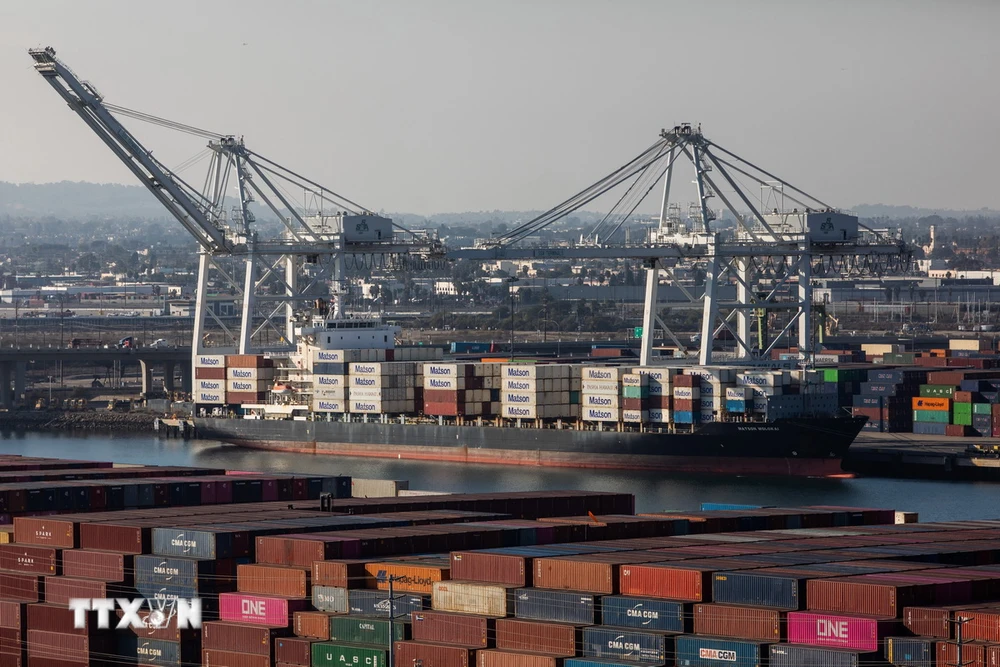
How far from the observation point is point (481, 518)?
93.8 ft

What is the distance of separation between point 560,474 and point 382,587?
30.5 m

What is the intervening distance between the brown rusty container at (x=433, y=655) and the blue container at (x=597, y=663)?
1.27 meters

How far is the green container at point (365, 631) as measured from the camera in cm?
2214

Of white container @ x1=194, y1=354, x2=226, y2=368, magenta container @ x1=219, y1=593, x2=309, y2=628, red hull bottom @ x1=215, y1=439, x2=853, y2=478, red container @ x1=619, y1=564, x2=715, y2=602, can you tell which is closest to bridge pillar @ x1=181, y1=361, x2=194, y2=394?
white container @ x1=194, y1=354, x2=226, y2=368

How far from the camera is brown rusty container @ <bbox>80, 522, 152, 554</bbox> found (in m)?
25.9

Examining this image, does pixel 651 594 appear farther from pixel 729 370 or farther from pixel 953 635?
pixel 729 370

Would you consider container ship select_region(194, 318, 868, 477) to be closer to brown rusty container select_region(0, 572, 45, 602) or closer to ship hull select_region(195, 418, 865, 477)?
ship hull select_region(195, 418, 865, 477)

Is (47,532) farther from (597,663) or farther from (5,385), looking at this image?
(5,385)

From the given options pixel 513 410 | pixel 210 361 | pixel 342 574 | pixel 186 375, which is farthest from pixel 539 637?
pixel 186 375

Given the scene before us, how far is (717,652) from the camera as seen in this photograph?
19625 millimetres

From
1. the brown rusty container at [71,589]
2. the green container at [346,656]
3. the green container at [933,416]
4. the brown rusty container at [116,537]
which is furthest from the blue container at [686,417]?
the green container at [346,656]

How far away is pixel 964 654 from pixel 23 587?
1349 cm

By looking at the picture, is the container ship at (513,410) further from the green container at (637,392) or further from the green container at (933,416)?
the green container at (933,416)
